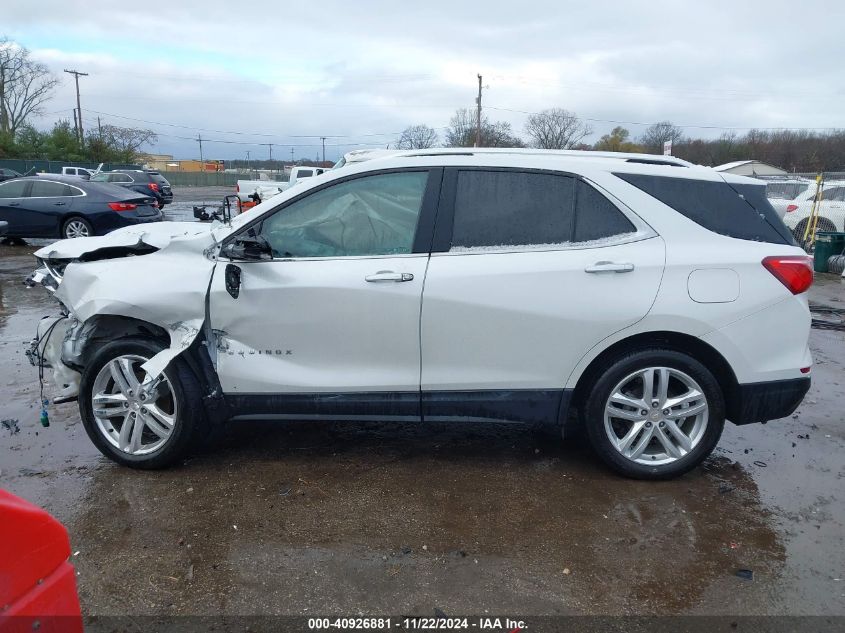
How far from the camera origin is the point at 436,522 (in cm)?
338

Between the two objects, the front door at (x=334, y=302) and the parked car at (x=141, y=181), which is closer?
the front door at (x=334, y=302)

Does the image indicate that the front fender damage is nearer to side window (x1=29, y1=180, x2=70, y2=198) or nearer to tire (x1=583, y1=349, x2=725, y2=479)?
tire (x1=583, y1=349, x2=725, y2=479)

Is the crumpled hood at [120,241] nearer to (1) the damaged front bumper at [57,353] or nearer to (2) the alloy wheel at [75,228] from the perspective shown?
(1) the damaged front bumper at [57,353]

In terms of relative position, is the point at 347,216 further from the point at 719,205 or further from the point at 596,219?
the point at 719,205

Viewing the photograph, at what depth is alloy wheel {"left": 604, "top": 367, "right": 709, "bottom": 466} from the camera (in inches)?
144

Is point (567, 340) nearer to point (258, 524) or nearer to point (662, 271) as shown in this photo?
point (662, 271)

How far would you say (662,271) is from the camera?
358cm

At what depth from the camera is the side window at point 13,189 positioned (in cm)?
1477

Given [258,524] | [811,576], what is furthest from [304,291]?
[811,576]

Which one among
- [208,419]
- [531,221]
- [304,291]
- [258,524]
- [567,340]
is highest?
[531,221]

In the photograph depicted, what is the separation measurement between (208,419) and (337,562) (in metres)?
1.32

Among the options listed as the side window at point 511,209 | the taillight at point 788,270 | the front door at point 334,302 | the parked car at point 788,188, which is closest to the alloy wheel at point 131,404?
the front door at point 334,302

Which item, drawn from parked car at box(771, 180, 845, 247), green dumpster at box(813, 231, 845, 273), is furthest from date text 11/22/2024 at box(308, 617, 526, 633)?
parked car at box(771, 180, 845, 247)

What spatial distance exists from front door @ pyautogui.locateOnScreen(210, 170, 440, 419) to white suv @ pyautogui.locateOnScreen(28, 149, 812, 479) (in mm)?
11
